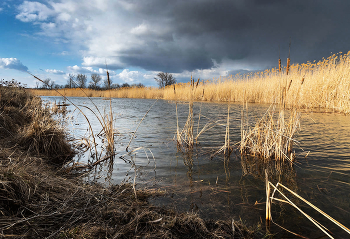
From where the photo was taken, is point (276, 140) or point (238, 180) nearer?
point (238, 180)

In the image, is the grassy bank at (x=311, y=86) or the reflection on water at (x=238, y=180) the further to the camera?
the grassy bank at (x=311, y=86)

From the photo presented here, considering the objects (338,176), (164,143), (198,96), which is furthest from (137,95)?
(338,176)

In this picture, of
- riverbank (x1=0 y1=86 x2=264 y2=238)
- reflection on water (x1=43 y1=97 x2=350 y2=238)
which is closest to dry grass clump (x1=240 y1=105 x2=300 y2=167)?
reflection on water (x1=43 y1=97 x2=350 y2=238)

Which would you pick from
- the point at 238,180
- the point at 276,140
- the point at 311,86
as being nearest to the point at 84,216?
the point at 238,180

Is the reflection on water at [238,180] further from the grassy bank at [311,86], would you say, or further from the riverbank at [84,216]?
the grassy bank at [311,86]

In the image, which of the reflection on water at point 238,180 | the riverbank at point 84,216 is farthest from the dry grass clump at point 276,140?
the riverbank at point 84,216

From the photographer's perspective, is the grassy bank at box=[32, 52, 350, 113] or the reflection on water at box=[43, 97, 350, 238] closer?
the reflection on water at box=[43, 97, 350, 238]

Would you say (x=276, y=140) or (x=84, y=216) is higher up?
(x=276, y=140)

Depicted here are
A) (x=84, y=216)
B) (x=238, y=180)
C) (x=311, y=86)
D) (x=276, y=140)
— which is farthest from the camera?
(x=311, y=86)

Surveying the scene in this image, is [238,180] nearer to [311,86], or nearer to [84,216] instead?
[84,216]

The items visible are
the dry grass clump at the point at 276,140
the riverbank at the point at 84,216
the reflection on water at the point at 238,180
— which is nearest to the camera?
the riverbank at the point at 84,216

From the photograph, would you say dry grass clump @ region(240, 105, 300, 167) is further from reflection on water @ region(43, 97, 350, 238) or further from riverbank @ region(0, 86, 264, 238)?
riverbank @ region(0, 86, 264, 238)

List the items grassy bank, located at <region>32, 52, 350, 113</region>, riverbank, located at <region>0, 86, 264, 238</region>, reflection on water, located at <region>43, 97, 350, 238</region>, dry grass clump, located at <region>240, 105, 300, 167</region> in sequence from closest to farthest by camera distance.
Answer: riverbank, located at <region>0, 86, 264, 238</region> < reflection on water, located at <region>43, 97, 350, 238</region> < dry grass clump, located at <region>240, 105, 300, 167</region> < grassy bank, located at <region>32, 52, 350, 113</region>

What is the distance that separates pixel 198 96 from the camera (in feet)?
53.3
